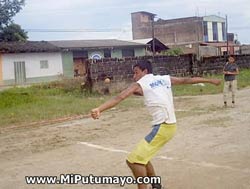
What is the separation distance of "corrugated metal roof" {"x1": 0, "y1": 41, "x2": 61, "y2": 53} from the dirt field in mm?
22919

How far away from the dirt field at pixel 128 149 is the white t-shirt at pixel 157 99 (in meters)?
1.20

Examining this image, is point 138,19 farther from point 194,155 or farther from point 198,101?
point 194,155

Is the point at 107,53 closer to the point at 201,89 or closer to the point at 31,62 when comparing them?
the point at 31,62

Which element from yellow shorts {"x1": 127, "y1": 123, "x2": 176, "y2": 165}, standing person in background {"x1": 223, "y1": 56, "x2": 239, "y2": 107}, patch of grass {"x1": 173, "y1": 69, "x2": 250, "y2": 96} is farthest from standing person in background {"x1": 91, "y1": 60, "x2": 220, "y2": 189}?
patch of grass {"x1": 173, "y1": 69, "x2": 250, "y2": 96}

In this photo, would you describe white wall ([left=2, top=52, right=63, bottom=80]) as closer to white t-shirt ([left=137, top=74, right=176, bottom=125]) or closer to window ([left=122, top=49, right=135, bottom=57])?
window ([left=122, top=49, right=135, bottom=57])

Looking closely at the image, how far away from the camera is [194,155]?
7.73m

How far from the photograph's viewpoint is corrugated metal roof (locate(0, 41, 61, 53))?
1368 inches

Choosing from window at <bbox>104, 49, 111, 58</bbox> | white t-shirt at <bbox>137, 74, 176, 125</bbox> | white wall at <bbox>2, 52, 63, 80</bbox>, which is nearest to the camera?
white t-shirt at <bbox>137, 74, 176, 125</bbox>

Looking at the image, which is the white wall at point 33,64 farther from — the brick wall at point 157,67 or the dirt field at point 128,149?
the dirt field at point 128,149

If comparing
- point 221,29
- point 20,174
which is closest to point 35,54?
point 20,174

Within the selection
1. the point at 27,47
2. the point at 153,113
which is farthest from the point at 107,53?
the point at 153,113

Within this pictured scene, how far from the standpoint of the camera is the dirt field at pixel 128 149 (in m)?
6.49

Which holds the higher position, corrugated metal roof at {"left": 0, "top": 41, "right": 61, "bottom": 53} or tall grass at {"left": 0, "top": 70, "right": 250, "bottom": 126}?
corrugated metal roof at {"left": 0, "top": 41, "right": 61, "bottom": 53}

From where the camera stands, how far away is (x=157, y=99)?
524cm
